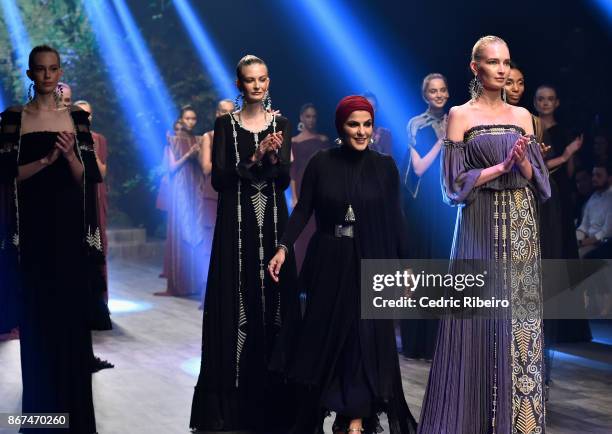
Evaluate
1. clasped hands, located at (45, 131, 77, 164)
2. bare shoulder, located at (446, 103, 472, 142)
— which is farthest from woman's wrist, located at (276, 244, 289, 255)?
clasped hands, located at (45, 131, 77, 164)

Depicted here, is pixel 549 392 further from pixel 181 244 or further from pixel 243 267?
pixel 181 244

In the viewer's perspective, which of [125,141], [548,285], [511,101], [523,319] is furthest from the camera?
[125,141]

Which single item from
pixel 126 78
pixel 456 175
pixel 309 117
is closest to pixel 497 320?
pixel 456 175

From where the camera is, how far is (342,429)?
524 cm

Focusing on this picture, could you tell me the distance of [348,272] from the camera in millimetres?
5191

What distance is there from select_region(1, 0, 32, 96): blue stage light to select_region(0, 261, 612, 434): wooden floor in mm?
8450

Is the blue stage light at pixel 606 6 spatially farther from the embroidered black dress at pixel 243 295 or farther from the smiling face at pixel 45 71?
the smiling face at pixel 45 71

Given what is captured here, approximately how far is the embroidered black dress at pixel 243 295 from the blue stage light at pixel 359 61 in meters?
5.59

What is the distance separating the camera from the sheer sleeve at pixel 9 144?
5250mm

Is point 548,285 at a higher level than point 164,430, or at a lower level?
higher

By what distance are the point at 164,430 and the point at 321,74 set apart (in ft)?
24.0

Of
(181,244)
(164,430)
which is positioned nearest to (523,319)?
(164,430)

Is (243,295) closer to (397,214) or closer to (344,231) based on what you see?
(344,231)

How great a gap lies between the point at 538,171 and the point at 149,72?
13.2m
